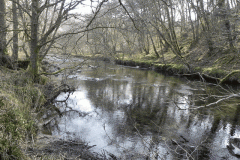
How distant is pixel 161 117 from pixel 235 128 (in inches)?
104

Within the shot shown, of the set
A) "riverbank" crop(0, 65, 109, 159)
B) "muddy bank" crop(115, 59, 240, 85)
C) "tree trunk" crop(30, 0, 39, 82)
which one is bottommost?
"riverbank" crop(0, 65, 109, 159)

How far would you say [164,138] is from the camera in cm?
574

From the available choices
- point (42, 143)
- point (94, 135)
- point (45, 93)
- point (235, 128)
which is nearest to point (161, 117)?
point (235, 128)

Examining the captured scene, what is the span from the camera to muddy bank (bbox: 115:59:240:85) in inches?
496

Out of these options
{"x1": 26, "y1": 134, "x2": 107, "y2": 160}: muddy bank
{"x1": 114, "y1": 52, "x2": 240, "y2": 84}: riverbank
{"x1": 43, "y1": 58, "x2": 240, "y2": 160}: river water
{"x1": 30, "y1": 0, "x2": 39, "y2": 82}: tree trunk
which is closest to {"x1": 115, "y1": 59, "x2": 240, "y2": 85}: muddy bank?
{"x1": 114, "y1": 52, "x2": 240, "y2": 84}: riverbank

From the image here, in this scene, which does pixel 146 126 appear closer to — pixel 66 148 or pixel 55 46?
pixel 66 148

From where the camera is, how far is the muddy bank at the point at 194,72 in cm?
1260

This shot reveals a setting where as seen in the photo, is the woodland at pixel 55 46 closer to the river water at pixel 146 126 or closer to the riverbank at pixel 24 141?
the riverbank at pixel 24 141

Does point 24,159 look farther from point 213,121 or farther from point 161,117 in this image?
point 213,121

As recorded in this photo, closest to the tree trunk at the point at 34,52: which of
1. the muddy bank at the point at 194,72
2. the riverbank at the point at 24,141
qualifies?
the riverbank at the point at 24,141

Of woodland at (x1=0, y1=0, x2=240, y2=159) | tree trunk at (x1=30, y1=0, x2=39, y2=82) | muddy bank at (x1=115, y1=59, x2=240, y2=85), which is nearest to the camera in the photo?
woodland at (x1=0, y1=0, x2=240, y2=159)

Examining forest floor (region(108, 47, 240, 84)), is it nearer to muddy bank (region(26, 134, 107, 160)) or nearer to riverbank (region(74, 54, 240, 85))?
riverbank (region(74, 54, 240, 85))

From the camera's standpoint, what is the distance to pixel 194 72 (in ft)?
51.2

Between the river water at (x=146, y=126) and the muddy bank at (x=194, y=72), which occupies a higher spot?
the muddy bank at (x=194, y=72)
